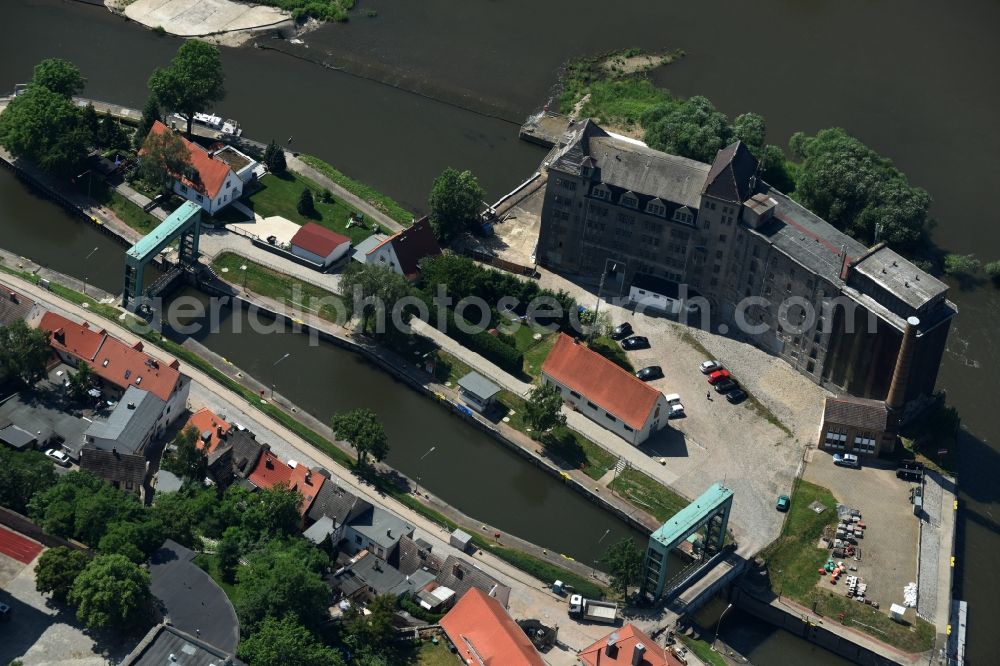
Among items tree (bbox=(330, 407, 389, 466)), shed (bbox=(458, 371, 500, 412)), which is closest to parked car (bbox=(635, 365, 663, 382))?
shed (bbox=(458, 371, 500, 412))

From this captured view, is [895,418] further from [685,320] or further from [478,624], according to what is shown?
[478,624]

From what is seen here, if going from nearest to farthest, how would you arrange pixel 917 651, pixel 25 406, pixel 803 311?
pixel 917 651, pixel 25 406, pixel 803 311

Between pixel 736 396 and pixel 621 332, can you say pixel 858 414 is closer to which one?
pixel 736 396

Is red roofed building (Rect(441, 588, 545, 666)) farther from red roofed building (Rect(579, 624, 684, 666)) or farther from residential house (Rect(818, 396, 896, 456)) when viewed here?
residential house (Rect(818, 396, 896, 456))

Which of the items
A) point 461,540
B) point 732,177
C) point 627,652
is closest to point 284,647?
point 461,540

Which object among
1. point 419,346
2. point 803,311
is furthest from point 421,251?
point 803,311

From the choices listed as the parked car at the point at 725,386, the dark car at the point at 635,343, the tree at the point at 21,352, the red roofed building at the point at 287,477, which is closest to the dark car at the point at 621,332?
the dark car at the point at 635,343

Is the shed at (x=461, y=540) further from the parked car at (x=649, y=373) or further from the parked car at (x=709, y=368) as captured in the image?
the parked car at (x=709, y=368)
